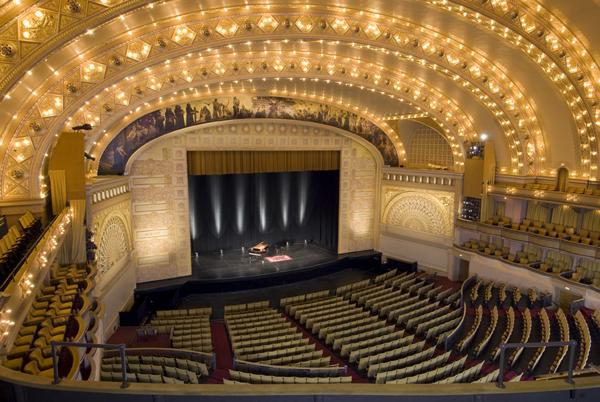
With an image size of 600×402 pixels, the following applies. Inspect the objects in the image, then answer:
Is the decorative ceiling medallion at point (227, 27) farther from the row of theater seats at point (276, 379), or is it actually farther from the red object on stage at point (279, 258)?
the red object on stage at point (279, 258)

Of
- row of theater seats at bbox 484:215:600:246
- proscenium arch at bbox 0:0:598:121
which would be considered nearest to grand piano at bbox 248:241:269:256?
row of theater seats at bbox 484:215:600:246

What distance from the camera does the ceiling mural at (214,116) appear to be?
54.2 ft

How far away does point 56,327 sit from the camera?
5.79m

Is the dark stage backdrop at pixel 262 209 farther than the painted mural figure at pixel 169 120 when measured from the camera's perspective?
Yes

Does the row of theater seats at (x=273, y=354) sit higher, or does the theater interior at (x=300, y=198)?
the theater interior at (x=300, y=198)

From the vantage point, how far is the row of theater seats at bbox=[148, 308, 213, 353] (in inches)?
451

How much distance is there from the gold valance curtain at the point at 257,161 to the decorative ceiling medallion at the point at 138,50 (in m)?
7.31

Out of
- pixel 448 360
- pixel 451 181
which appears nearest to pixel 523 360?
pixel 448 360

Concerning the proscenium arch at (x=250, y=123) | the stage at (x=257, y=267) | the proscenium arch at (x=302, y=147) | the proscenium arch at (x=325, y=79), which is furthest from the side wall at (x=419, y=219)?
the proscenium arch at (x=325, y=79)

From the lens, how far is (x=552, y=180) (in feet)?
54.5

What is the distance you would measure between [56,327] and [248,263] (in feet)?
50.5

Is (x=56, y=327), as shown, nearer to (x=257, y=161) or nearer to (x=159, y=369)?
(x=159, y=369)

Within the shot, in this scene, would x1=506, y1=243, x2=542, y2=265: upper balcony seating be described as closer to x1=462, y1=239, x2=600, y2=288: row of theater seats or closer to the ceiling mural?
x1=462, y1=239, x2=600, y2=288: row of theater seats

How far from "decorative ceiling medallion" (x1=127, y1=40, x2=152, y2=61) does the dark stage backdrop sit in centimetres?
1070
